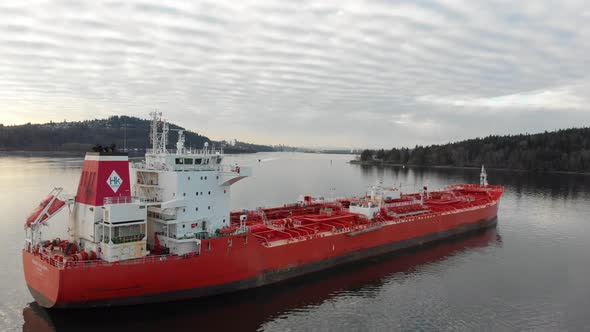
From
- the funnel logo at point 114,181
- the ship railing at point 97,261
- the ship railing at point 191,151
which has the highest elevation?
the ship railing at point 191,151

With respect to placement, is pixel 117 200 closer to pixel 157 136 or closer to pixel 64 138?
pixel 157 136

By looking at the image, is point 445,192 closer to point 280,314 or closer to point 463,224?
point 463,224

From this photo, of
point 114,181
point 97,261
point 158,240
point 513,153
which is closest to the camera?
point 97,261

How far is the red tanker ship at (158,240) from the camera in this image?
12.8 m

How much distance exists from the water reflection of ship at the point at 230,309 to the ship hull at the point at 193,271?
344 millimetres

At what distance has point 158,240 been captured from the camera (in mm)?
14938

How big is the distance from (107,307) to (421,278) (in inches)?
526

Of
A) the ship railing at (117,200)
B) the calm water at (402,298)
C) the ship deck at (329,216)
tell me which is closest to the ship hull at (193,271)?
the calm water at (402,298)

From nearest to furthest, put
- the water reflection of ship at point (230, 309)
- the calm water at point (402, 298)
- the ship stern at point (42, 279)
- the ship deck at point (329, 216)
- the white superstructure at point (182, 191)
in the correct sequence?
the ship stern at point (42, 279) < the water reflection of ship at point (230, 309) < the calm water at point (402, 298) < the white superstructure at point (182, 191) < the ship deck at point (329, 216)

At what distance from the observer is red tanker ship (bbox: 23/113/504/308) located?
41.8 feet

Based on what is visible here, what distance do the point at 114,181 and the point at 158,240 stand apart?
2.76 m

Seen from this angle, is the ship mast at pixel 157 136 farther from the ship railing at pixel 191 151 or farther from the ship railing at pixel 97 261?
the ship railing at pixel 97 261

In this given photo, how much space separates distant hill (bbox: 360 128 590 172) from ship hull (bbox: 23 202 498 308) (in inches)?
3259

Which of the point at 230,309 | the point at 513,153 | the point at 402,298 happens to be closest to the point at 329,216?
the point at 402,298
